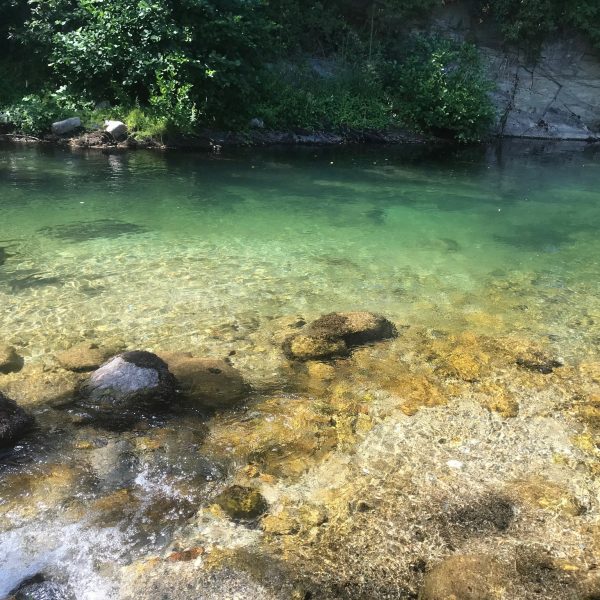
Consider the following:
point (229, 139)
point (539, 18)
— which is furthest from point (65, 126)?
point (539, 18)

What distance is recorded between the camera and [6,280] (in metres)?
6.48

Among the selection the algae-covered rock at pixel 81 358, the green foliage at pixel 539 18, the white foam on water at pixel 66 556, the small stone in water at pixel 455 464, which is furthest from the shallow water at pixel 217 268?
the green foliage at pixel 539 18

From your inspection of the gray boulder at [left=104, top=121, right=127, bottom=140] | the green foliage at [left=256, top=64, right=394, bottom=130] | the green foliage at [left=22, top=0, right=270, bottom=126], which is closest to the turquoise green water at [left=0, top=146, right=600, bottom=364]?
the gray boulder at [left=104, top=121, right=127, bottom=140]

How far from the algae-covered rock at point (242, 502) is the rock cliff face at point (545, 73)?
21.1m

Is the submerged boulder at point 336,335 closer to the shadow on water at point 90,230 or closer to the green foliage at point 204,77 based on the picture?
the shadow on water at point 90,230

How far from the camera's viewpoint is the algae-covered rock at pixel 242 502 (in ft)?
10.5

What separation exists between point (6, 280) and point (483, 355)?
5.32 m

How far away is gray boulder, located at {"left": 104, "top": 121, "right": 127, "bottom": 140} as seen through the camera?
1418cm

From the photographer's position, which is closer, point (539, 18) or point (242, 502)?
point (242, 502)

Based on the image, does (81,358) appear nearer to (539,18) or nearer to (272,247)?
(272,247)

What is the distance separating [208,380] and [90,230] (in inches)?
190

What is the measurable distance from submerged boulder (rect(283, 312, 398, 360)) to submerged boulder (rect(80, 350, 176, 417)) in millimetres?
1232

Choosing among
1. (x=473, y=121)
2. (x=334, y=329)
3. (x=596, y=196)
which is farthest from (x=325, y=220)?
(x=473, y=121)

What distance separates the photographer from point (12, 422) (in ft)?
12.3
